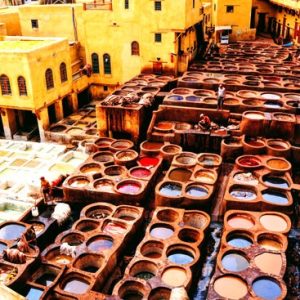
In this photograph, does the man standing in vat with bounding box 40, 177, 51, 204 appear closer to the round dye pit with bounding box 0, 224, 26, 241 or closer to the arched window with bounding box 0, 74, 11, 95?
the round dye pit with bounding box 0, 224, 26, 241

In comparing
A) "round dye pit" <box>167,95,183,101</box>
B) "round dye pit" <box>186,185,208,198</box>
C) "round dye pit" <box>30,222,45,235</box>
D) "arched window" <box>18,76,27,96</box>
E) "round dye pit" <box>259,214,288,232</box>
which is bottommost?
"round dye pit" <box>30,222,45,235</box>

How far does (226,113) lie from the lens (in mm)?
21766

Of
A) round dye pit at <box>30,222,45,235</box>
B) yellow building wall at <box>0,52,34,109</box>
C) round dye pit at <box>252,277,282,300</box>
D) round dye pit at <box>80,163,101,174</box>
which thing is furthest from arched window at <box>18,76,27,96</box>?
round dye pit at <box>252,277,282,300</box>

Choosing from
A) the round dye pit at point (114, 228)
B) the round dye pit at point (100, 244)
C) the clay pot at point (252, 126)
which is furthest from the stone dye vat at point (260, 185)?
the round dye pit at point (100, 244)

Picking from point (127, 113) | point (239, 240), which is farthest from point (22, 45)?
point (239, 240)

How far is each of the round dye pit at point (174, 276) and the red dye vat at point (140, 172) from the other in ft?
20.5

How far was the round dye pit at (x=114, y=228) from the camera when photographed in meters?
15.4

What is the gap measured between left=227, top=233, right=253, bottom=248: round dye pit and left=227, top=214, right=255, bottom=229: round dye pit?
21.9 inches

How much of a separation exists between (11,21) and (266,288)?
96.5ft

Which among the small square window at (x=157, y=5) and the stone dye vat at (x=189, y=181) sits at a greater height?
the small square window at (x=157, y=5)

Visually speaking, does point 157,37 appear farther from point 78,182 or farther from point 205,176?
point 78,182

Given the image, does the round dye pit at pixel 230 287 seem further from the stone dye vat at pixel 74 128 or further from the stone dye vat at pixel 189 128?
the stone dye vat at pixel 74 128

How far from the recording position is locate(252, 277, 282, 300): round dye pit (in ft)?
39.1

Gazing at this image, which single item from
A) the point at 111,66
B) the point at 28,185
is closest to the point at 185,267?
the point at 28,185
